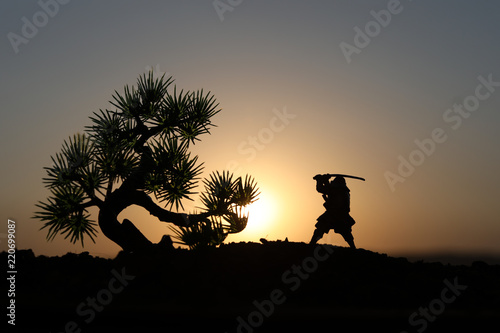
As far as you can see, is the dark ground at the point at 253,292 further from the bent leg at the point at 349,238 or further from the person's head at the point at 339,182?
the person's head at the point at 339,182

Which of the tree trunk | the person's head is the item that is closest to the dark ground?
the tree trunk

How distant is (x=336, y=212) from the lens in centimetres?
918

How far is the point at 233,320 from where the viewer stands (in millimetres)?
5848

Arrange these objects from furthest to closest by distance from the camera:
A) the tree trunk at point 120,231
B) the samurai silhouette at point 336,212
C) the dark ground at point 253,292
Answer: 1. the tree trunk at point 120,231
2. the samurai silhouette at point 336,212
3. the dark ground at point 253,292

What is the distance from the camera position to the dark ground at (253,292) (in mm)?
5930

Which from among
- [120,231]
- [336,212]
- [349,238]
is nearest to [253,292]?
[336,212]

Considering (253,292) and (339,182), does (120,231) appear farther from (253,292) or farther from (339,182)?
(339,182)

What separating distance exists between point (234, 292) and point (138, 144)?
15.0 feet

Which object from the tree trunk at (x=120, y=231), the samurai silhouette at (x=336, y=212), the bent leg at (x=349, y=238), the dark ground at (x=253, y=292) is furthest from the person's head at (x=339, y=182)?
the tree trunk at (x=120, y=231)

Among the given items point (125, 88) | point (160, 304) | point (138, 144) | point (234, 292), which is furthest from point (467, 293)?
point (125, 88)

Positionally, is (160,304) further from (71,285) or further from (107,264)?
(107,264)

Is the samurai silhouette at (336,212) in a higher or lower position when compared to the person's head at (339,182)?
lower

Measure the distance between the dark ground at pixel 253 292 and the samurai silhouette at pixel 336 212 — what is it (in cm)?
41

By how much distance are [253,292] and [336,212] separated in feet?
9.14
